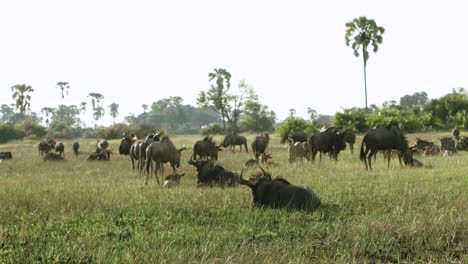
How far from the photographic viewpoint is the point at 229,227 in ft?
24.9

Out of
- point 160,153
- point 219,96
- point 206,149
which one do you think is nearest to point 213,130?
point 219,96

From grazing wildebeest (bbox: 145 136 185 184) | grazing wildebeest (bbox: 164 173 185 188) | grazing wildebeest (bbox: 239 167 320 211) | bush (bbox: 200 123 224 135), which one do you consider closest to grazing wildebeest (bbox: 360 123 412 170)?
grazing wildebeest (bbox: 145 136 185 184)

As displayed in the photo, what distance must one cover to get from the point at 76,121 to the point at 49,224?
542ft

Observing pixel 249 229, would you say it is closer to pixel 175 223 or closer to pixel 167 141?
pixel 175 223

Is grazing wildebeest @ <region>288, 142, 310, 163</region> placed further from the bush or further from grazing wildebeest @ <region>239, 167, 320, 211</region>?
the bush

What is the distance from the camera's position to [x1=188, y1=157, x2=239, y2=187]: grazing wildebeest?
40.8ft

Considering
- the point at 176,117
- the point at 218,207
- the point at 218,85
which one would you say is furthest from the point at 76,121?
the point at 218,207

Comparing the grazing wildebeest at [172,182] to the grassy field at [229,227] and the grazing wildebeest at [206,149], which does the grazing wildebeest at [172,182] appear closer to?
the grassy field at [229,227]

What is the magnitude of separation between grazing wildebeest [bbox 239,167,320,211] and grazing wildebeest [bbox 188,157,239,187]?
2986 mm

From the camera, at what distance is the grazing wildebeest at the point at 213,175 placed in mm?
12447

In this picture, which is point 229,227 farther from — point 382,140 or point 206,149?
point 206,149

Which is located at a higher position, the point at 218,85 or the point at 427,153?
the point at 218,85

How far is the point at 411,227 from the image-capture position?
23.0ft

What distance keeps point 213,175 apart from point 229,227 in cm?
513
